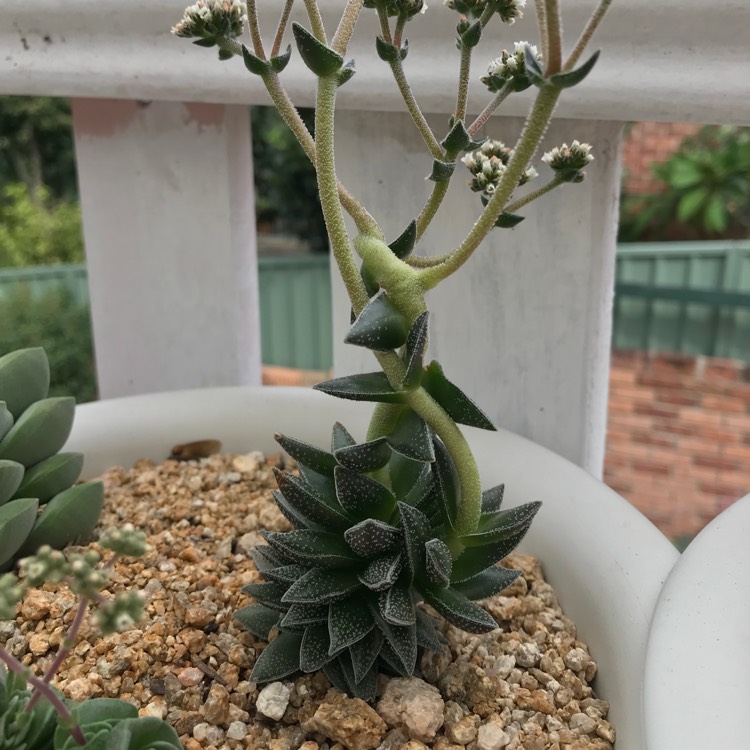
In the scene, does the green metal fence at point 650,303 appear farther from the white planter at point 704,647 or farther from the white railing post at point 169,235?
the white planter at point 704,647

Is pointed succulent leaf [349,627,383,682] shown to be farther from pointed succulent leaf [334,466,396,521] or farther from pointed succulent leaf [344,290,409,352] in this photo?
pointed succulent leaf [344,290,409,352]

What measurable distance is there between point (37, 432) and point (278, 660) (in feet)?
0.80

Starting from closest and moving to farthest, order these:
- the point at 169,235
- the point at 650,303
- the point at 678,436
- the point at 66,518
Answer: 1. the point at 66,518
2. the point at 169,235
3. the point at 678,436
4. the point at 650,303

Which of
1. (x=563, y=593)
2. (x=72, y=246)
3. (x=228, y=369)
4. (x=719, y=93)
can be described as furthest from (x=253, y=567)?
(x=72, y=246)

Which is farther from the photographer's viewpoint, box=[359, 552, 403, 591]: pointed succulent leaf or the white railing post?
the white railing post

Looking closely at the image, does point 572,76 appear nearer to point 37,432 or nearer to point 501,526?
point 501,526

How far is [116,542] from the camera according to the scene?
329mm

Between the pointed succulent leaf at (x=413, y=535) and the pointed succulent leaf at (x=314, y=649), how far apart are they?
7 cm

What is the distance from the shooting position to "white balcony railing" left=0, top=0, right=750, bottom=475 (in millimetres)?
532

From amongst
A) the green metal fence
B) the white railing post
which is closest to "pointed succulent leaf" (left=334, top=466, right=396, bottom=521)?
the white railing post

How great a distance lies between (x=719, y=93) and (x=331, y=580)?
1.29 ft

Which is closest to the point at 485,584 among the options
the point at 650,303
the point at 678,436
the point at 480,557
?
the point at 480,557

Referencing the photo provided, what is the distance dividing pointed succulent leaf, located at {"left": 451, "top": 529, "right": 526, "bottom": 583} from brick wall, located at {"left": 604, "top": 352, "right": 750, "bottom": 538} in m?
1.92

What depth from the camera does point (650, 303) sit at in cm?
329
